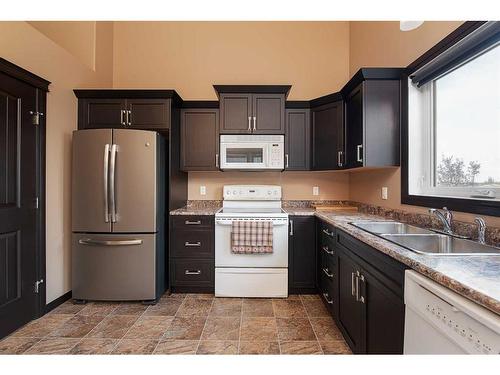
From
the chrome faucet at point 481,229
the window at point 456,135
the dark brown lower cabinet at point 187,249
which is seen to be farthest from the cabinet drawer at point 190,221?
the chrome faucet at point 481,229

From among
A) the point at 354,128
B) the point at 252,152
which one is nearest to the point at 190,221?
the point at 252,152

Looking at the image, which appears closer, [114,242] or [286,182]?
[114,242]

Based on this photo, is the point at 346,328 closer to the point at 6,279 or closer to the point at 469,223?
the point at 469,223

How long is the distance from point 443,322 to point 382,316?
0.50m

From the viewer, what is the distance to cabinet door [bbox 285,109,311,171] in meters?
2.97

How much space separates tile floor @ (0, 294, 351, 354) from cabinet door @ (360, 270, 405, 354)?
501mm

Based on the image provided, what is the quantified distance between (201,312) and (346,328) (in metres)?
1.27

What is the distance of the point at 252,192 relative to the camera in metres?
3.12

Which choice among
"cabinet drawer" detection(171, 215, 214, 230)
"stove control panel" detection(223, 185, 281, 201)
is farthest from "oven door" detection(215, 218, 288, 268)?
"stove control panel" detection(223, 185, 281, 201)

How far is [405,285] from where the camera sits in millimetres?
1038

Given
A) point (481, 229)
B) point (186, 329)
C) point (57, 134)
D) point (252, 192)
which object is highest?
point (57, 134)

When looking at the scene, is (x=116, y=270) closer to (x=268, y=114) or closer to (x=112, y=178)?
(x=112, y=178)

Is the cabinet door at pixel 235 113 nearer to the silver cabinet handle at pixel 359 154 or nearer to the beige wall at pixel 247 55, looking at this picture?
the beige wall at pixel 247 55

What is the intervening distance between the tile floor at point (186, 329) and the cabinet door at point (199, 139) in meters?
1.50
